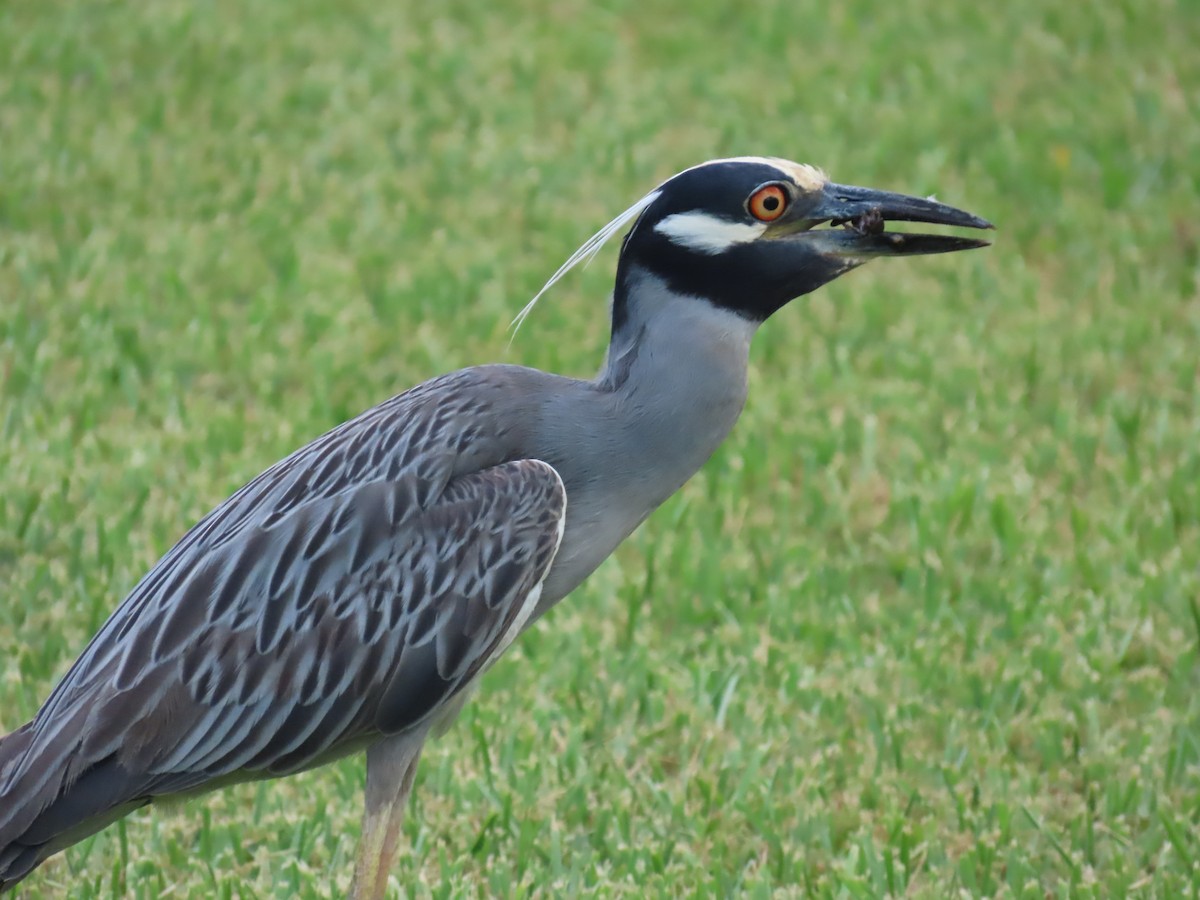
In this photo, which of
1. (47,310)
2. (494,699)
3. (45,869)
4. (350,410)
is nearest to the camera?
(45,869)

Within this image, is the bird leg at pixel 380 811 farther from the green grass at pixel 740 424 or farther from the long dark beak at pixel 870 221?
the long dark beak at pixel 870 221

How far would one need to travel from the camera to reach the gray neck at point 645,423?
16.3 ft

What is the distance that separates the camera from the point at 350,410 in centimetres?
829

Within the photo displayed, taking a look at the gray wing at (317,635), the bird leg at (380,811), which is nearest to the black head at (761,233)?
the gray wing at (317,635)

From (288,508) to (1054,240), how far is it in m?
6.68

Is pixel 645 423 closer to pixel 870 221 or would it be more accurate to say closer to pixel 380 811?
pixel 870 221

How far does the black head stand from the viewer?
4.93 metres

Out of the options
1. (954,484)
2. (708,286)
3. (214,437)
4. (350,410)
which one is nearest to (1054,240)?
(954,484)

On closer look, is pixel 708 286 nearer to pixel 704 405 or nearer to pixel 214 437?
pixel 704 405

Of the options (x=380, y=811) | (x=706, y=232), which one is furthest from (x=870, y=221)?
(x=380, y=811)

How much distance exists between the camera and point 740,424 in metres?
8.54

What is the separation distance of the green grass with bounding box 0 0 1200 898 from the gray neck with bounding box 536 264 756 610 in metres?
1.24

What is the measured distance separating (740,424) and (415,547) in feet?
12.7

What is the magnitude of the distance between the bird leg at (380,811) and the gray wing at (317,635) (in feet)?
0.30
